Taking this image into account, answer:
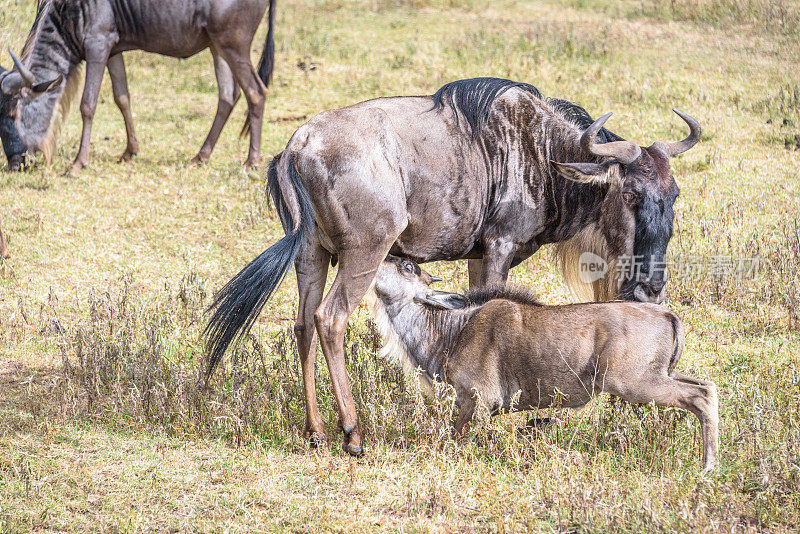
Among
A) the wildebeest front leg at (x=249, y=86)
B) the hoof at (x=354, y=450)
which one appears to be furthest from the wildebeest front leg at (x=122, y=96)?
the hoof at (x=354, y=450)

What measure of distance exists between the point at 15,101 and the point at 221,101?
2094mm

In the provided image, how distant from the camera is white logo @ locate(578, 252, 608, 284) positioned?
5206 millimetres

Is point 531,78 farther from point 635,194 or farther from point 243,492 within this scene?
point 243,492

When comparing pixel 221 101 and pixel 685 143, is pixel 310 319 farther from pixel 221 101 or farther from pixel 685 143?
pixel 221 101

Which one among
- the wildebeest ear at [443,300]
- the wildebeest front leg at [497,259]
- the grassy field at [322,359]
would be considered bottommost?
the grassy field at [322,359]

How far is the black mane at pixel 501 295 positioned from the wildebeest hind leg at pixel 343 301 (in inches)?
24.7

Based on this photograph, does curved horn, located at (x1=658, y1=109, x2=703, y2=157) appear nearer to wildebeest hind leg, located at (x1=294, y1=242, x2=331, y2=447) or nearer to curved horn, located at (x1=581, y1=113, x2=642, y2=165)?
curved horn, located at (x1=581, y1=113, x2=642, y2=165)

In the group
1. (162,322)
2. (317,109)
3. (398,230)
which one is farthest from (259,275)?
(317,109)

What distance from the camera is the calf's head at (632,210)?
4.91 metres

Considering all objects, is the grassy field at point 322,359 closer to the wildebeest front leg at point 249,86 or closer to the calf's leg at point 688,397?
the calf's leg at point 688,397

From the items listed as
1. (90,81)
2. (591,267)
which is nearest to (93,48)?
(90,81)

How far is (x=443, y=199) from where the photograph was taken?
4.96 meters

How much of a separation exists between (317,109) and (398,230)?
7.11 metres

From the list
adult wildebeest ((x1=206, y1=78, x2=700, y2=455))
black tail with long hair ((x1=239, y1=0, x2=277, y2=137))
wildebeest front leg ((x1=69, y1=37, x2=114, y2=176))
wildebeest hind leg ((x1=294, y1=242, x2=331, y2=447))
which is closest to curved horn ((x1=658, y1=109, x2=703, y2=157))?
adult wildebeest ((x1=206, y1=78, x2=700, y2=455))
